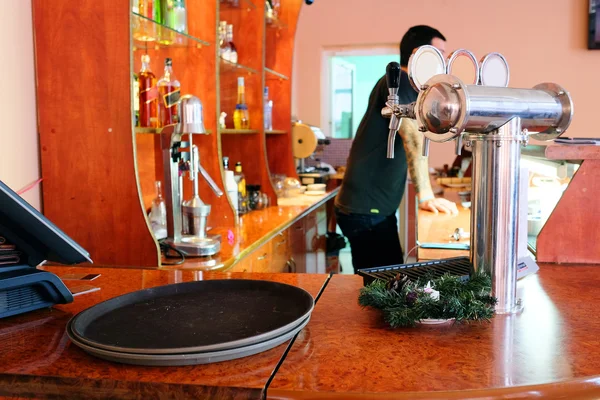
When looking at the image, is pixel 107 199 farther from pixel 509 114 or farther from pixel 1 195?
pixel 509 114

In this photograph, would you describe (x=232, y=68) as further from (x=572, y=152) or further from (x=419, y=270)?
(x=419, y=270)

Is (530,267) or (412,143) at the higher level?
(412,143)

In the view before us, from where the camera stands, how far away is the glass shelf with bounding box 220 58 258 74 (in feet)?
11.0

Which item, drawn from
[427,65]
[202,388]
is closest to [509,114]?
[427,65]

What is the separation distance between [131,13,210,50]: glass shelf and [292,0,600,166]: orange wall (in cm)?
412

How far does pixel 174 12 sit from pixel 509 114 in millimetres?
1877

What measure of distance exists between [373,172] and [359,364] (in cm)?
232

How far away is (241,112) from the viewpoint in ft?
12.1

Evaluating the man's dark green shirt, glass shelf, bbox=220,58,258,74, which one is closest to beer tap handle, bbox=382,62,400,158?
the man's dark green shirt

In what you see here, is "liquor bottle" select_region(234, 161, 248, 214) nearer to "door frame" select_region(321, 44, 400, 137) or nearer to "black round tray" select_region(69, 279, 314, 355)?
"black round tray" select_region(69, 279, 314, 355)

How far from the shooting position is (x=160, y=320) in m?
1.06

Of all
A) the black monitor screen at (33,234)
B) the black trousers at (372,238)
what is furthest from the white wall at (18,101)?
the black trousers at (372,238)

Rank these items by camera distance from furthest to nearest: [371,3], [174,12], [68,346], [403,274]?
[371,3] → [174,12] → [403,274] → [68,346]

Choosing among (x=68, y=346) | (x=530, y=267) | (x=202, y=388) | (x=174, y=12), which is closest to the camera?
(x=202, y=388)
